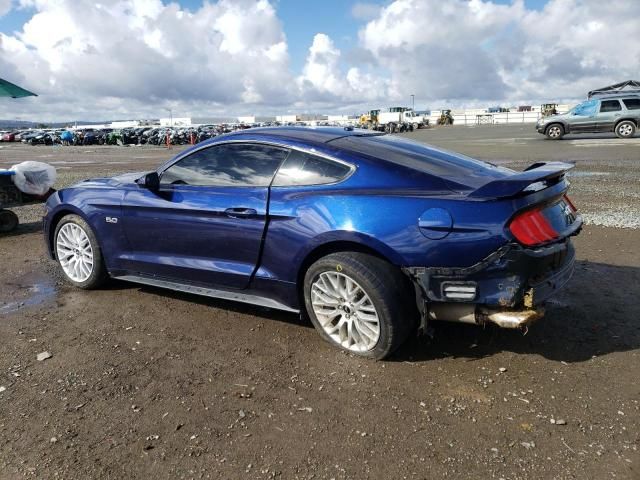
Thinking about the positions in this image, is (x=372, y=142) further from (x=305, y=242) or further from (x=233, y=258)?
(x=233, y=258)

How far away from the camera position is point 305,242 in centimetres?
362

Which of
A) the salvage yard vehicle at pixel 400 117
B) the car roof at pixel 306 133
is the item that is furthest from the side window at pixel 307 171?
the salvage yard vehicle at pixel 400 117

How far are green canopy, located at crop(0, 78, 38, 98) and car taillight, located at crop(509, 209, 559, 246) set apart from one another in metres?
9.44

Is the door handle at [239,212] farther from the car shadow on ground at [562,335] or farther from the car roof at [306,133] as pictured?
the car shadow on ground at [562,335]

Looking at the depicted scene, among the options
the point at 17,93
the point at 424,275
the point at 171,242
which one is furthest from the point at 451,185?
the point at 17,93

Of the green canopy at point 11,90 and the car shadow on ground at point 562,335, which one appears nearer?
the car shadow on ground at point 562,335

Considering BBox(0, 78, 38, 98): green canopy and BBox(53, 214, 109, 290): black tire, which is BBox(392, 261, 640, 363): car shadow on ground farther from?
BBox(0, 78, 38, 98): green canopy

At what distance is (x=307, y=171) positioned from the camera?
12.4 ft

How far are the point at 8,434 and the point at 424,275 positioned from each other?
2474 millimetres

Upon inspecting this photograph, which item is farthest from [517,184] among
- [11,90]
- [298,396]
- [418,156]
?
[11,90]

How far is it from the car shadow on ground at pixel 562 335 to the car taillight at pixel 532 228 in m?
0.80

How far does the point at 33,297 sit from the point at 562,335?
457cm

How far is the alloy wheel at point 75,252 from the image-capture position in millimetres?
5066

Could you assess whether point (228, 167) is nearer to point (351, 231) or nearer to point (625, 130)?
point (351, 231)
